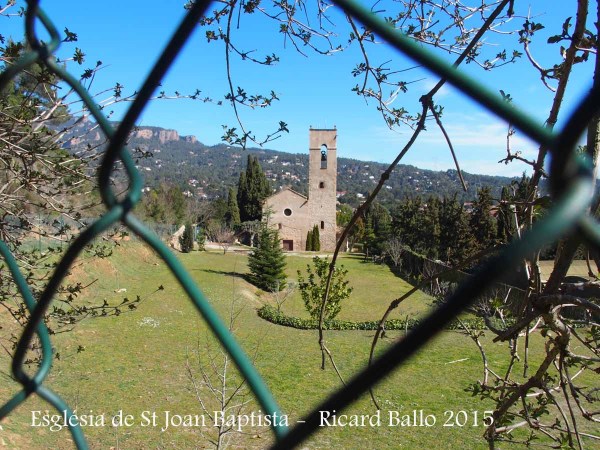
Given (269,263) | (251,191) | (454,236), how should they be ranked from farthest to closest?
(251,191) → (454,236) → (269,263)

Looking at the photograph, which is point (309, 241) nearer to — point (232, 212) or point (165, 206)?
point (232, 212)

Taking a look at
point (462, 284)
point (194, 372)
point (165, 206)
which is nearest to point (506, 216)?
point (462, 284)

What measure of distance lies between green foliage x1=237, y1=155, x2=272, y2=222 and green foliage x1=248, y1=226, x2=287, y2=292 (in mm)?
17668

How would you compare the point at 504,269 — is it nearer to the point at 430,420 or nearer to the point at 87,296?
the point at 430,420

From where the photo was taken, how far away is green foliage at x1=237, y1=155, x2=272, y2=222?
1358 inches

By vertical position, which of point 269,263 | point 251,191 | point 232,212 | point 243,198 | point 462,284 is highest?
point 251,191

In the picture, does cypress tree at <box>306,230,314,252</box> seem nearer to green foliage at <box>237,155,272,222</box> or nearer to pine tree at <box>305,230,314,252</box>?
pine tree at <box>305,230,314,252</box>

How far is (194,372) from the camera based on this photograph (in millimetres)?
8234

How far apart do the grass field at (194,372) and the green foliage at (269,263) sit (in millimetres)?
1619

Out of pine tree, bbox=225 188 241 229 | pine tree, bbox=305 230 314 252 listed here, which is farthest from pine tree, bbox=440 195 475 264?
pine tree, bbox=225 188 241 229

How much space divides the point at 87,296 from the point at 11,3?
10.2 metres

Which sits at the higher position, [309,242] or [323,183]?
[323,183]

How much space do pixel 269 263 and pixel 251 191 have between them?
1866 centimetres

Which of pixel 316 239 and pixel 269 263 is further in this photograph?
pixel 316 239
